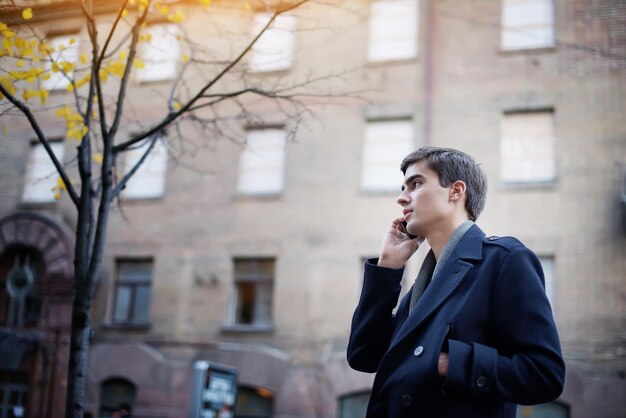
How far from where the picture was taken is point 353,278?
19781 mm

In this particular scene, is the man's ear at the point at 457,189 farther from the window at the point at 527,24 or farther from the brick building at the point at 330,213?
the window at the point at 527,24

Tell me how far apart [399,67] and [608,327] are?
7.99 metres

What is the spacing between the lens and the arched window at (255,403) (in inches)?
786

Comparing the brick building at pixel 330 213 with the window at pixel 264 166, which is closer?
the brick building at pixel 330 213

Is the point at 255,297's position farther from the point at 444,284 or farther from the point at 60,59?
the point at 444,284

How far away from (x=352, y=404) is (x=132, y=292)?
6.89 m

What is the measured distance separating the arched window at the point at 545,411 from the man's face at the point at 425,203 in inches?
611

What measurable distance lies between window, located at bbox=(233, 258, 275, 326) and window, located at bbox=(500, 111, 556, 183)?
6375 mm

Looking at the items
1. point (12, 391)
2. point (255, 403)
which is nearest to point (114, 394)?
point (12, 391)

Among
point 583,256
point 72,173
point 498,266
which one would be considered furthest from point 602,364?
point 498,266

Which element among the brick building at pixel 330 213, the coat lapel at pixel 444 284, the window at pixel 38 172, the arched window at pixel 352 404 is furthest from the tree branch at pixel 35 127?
the window at pixel 38 172

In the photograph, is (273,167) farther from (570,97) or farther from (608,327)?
(608,327)

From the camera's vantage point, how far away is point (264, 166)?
70.2ft

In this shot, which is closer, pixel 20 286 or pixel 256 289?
pixel 256 289
